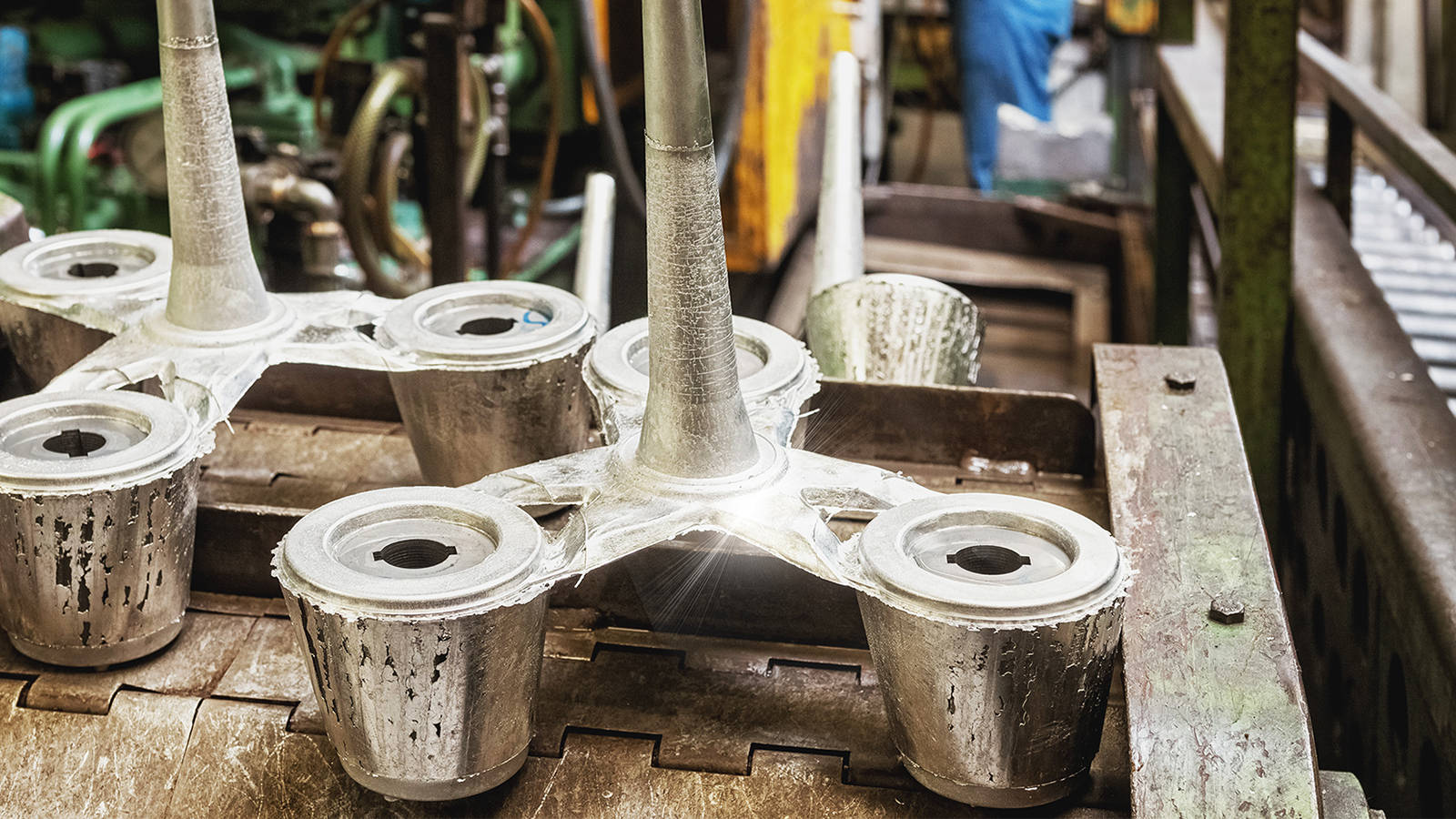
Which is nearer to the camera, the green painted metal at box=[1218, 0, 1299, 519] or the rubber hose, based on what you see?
the green painted metal at box=[1218, 0, 1299, 519]

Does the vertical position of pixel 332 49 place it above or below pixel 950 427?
above

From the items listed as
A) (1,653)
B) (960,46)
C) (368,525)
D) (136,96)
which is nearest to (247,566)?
(1,653)

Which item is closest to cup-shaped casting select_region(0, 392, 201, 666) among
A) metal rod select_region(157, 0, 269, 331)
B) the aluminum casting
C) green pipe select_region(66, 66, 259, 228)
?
metal rod select_region(157, 0, 269, 331)

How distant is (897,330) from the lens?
1474 mm

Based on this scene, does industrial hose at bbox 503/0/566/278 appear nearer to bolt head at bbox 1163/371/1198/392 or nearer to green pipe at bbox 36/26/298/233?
green pipe at bbox 36/26/298/233

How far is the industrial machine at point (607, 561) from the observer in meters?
0.91

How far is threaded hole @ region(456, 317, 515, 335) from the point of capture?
4.20 feet

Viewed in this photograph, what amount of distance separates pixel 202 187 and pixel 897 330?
25.8 inches

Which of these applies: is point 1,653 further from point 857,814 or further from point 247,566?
point 857,814

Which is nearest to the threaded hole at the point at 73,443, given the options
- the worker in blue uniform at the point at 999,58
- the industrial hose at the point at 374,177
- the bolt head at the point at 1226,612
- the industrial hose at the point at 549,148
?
the bolt head at the point at 1226,612

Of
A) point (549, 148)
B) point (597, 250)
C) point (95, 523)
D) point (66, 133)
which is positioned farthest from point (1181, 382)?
point (66, 133)

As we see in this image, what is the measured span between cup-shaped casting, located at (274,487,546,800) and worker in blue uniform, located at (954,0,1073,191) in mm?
4305

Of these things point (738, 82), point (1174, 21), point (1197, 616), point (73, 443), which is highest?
point (1174, 21)

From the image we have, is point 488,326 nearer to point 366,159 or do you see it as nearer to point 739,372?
point 739,372
